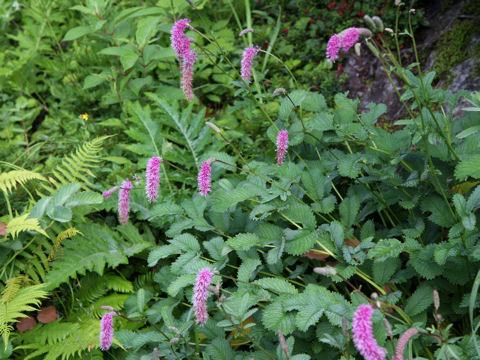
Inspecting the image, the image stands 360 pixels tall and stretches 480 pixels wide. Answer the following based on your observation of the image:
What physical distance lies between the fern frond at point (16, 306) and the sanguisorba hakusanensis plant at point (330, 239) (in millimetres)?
470

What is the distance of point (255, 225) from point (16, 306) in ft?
4.04

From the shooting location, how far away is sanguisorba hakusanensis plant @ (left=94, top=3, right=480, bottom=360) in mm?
1741

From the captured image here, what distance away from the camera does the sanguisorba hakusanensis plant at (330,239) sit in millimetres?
1741

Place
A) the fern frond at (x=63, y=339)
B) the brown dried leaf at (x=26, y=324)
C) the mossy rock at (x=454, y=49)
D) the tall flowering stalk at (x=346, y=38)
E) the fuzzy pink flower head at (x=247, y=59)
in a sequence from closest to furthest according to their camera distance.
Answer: the tall flowering stalk at (x=346, y=38) → the fuzzy pink flower head at (x=247, y=59) → the fern frond at (x=63, y=339) → the brown dried leaf at (x=26, y=324) → the mossy rock at (x=454, y=49)

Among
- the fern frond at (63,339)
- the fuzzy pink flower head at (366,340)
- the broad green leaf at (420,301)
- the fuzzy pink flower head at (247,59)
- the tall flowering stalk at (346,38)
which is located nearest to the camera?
the fuzzy pink flower head at (366,340)

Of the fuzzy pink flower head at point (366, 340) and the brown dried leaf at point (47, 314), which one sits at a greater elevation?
the fuzzy pink flower head at point (366, 340)

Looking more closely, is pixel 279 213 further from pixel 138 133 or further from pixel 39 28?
pixel 39 28

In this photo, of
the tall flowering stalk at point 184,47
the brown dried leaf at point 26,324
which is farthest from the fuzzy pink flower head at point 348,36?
the brown dried leaf at point 26,324

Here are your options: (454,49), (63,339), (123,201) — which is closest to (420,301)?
(123,201)

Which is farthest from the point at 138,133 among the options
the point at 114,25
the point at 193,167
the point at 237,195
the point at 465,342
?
the point at 465,342

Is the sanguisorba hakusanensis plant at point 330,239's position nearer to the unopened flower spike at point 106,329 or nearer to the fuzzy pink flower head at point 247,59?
the fuzzy pink flower head at point 247,59

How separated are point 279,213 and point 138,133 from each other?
1346mm

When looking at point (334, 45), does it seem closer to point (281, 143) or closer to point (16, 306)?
point (281, 143)

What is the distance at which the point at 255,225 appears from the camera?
93.3 inches
